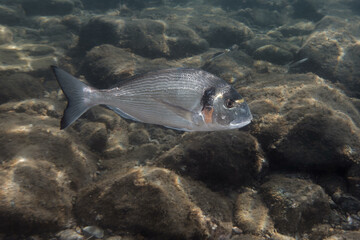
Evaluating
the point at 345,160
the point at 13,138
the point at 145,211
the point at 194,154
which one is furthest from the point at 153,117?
the point at 345,160

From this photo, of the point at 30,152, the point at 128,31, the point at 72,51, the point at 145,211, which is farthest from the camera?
the point at 72,51

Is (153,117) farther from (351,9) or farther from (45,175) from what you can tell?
(351,9)

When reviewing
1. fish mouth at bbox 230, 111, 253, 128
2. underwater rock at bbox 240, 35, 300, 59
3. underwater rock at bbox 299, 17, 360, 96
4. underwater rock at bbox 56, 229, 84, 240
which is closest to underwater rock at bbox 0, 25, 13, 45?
underwater rock at bbox 56, 229, 84, 240

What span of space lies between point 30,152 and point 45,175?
47 cm

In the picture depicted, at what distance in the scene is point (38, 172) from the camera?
2.69 meters

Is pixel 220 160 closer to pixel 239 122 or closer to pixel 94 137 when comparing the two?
pixel 239 122

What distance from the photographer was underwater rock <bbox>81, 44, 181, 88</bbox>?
5832 mm

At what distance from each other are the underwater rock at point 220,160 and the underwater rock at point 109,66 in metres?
3.08

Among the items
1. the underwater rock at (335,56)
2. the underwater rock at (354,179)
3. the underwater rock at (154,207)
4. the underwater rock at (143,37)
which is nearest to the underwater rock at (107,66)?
the underwater rock at (143,37)

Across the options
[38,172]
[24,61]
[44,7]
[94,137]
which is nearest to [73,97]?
[38,172]

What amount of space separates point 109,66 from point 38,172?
3980 millimetres

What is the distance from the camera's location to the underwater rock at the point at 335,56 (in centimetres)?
620

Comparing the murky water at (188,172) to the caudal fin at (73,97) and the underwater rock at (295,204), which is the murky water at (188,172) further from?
the caudal fin at (73,97)

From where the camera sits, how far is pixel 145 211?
97.0 inches
